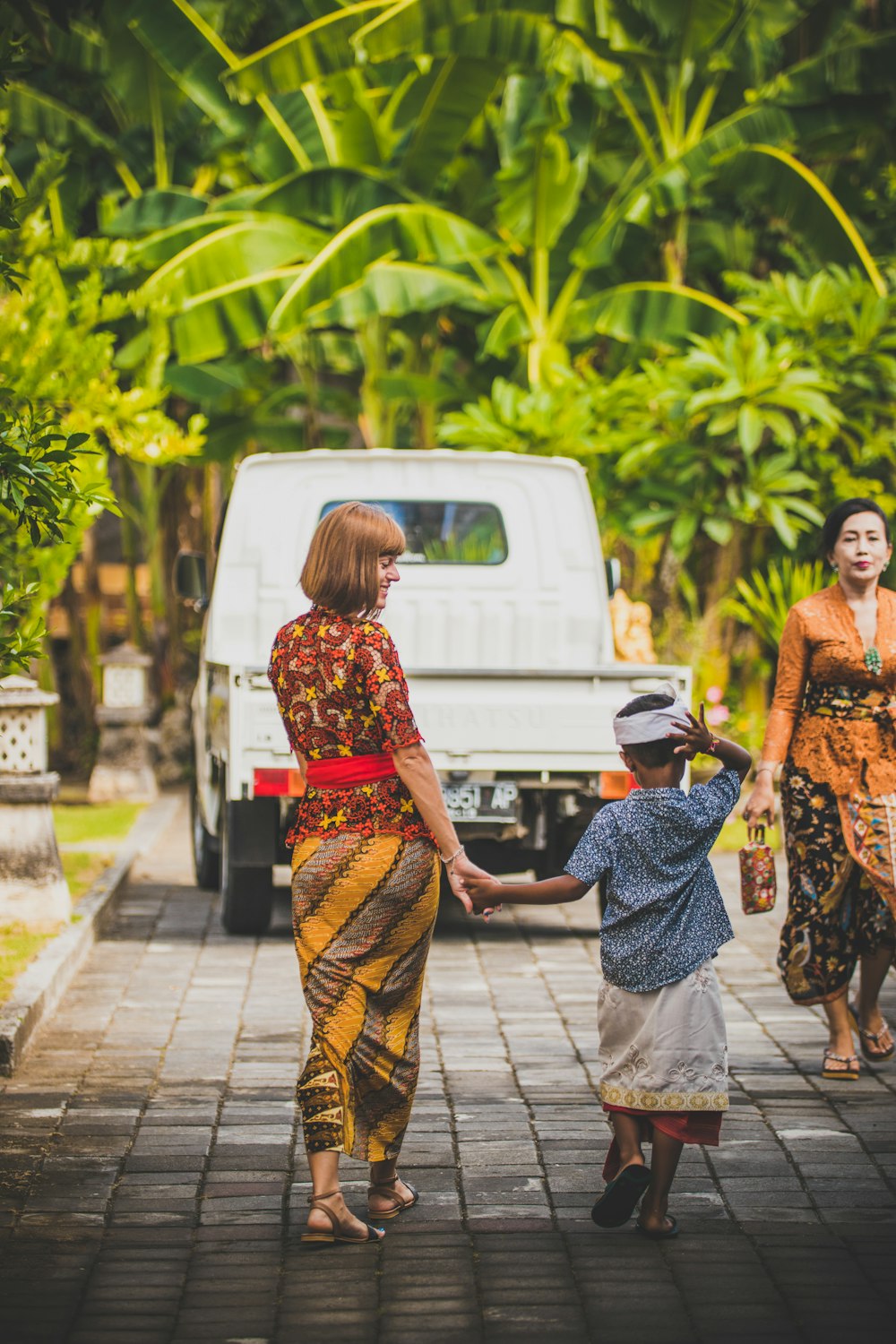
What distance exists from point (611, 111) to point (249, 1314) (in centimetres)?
1334

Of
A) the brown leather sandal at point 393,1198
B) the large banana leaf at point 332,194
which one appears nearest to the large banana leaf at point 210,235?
the large banana leaf at point 332,194

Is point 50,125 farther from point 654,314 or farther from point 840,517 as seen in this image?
point 840,517

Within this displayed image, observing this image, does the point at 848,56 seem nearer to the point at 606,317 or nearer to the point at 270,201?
the point at 606,317

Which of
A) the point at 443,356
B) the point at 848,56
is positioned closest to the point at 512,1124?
the point at 848,56

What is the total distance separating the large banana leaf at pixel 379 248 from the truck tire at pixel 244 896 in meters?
5.19

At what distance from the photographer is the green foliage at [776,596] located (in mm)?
13289

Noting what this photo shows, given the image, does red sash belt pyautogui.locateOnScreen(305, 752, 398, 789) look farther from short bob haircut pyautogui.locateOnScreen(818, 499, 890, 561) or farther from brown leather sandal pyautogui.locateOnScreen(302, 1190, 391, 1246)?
short bob haircut pyautogui.locateOnScreen(818, 499, 890, 561)

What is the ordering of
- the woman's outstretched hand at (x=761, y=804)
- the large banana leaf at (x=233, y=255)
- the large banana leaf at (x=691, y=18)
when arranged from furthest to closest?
the large banana leaf at (x=691, y=18), the large banana leaf at (x=233, y=255), the woman's outstretched hand at (x=761, y=804)

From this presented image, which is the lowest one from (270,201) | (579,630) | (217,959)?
(217,959)

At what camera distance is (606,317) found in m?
14.2

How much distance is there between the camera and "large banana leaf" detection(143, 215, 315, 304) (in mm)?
13234

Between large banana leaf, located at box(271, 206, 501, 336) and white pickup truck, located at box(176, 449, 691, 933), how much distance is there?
3121 mm

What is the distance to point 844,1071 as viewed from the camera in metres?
6.07

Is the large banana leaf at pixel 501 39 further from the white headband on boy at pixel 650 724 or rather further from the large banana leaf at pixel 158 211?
the white headband on boy at pixel 650 724
